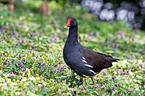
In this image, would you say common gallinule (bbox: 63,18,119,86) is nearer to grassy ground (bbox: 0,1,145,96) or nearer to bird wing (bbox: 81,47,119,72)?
bird wing (bbox: 81,47,119,72)

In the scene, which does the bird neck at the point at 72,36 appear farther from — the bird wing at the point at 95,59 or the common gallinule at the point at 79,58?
the bird wing at the point at 95,59

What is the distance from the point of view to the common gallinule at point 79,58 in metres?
5.34

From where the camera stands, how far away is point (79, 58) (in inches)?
211

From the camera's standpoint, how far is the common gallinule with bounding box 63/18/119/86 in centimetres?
534

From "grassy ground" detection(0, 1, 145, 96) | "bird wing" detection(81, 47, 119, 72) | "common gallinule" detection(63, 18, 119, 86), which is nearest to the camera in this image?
"grassy ground" detection(0, 1, 145, 96)

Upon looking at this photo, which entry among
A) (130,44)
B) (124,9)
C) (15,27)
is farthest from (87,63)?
(124,9)

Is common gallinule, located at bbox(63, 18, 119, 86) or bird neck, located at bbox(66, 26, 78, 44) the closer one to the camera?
common gallinule, located at bbox(63, 18, 119, 86)

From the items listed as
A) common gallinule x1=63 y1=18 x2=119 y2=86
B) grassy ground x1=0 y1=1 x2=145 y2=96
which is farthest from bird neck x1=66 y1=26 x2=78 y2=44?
grassy ground x1=0 y1=1 x2=145 y2=96

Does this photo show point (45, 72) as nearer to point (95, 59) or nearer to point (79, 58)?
point (79, 58)

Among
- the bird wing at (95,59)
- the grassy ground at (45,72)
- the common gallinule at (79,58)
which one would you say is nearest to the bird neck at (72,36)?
the common gallinule at (79,58)

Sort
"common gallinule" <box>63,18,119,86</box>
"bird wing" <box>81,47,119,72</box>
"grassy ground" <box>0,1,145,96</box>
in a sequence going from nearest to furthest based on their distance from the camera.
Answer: "grassy ground" <box>0,1,145,96</box> → "common gallinule" <box>63,18,119,86</box> → "bird wing" <box>81,47,119,72</box>

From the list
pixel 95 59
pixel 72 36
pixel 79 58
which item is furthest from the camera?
pixel 95 59

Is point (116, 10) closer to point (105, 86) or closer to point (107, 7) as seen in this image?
point (107, 7)

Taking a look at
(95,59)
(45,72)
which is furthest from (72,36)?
(45,72)
